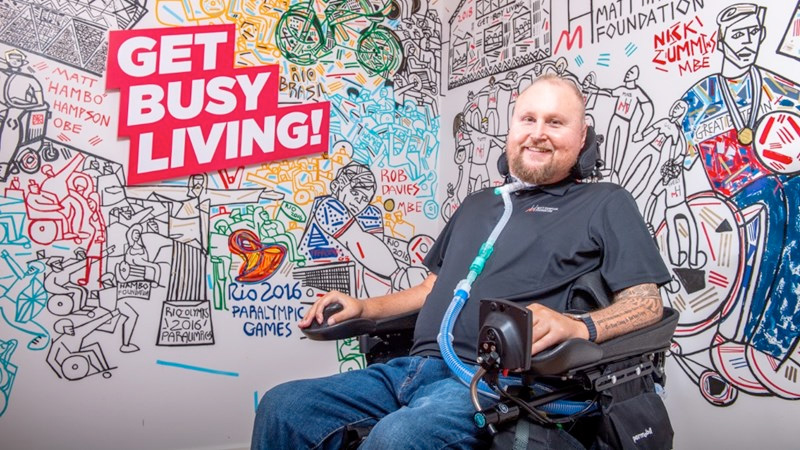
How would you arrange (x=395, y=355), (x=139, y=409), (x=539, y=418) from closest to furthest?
(x=539, y=418)
(x=395, y=355)
(x=139, y=409)

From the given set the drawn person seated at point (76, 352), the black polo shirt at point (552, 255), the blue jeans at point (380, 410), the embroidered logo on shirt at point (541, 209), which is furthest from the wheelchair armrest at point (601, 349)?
the drawn person seated at point (76, 352)

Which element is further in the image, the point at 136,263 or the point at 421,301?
the point at 136,263

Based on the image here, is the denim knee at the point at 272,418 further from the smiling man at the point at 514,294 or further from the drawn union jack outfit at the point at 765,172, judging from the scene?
the drawn union jack outfit at the point at 765,172

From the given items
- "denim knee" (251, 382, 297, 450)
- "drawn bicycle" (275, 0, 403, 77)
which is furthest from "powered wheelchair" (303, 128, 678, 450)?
"drawn bicycle" (275, 0, 403, 77)

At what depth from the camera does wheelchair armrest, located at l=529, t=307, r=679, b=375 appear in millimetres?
799

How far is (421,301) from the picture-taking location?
4.82 ft

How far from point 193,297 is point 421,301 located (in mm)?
1036

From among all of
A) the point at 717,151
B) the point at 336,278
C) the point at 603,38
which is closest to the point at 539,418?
the point at 717,151

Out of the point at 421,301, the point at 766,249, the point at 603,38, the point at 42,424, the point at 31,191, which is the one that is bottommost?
the point at 42,424

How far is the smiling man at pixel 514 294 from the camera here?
0.95 m

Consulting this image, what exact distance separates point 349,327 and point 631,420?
61 cm

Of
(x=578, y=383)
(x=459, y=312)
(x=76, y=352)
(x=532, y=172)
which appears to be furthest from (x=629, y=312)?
(x=76, y=352)

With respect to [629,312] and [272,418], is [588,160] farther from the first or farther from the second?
[272,418]

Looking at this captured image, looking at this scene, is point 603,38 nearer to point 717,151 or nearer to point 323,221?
point 717,151
